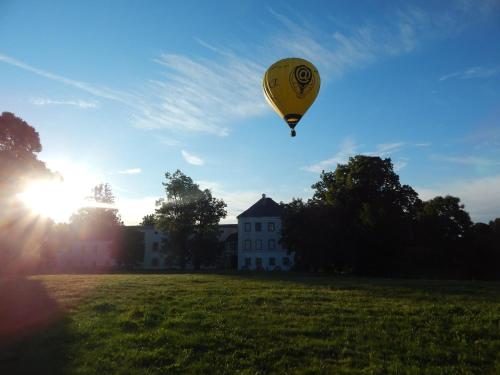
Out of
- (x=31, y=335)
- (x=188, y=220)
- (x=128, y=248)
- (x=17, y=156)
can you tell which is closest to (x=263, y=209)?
(x=188, y=220)

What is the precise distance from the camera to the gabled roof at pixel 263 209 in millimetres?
86750

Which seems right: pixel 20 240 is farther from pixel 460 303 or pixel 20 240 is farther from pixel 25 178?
pixel 460 303

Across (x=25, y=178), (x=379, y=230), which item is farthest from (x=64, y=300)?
(x=379, y=230)

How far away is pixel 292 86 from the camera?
20422mm

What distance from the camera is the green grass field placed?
1042 centimetres

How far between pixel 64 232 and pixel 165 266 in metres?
23.2

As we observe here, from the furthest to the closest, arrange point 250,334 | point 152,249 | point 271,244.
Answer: point 152,249, point 271,244, point 250,334

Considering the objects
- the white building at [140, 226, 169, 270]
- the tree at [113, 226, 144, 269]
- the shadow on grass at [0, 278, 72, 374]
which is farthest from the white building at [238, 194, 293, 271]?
the shadow on grass at [0, 278, 72, 374]

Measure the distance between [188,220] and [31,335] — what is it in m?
60.7

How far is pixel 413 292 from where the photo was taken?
22.0m

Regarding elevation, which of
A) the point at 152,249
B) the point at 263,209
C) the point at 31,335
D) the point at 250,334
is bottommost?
the point at 31,335

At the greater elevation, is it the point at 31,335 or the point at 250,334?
the point at 250,334

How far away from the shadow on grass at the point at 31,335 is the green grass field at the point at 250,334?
31mm

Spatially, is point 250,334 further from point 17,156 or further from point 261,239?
point 261,239
